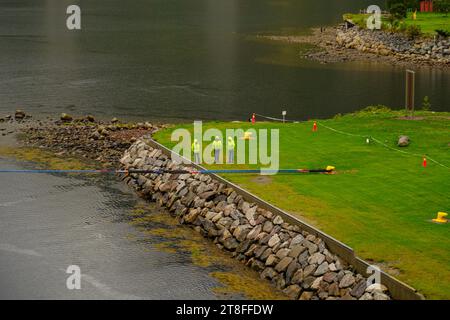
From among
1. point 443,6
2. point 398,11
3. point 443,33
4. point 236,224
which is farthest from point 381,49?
point 236,224

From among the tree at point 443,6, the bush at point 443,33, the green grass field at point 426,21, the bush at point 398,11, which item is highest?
the tree at point 443,6

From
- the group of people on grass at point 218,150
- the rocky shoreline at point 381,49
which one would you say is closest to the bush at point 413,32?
the rocky shoreline at point 381,49

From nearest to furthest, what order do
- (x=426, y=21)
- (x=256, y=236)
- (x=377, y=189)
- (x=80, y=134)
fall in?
(x=256, y=236)
(x=377, y=189)
(x=80, y=134)
(x=426, y=21)

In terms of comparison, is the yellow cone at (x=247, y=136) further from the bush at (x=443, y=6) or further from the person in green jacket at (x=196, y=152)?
the bush at (x=443, y=6)

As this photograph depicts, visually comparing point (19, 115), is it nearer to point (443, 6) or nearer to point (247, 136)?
point (247, 136)

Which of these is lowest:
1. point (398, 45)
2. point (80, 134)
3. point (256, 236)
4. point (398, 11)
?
point (256, 236)
